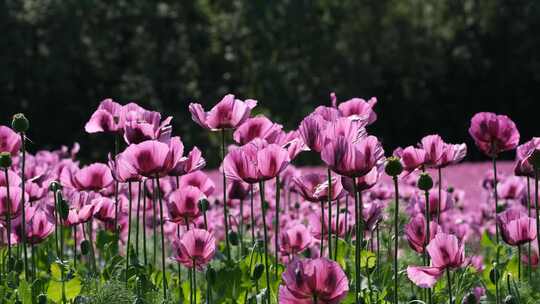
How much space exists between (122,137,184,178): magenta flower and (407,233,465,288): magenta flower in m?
0.60

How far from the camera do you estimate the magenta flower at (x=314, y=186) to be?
2596mm

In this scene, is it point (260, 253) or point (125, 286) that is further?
point (260, 253)

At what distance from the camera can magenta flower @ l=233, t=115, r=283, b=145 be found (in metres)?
2.62

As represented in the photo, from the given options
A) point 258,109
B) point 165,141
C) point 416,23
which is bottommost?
point 165,141

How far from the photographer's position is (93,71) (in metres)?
28.8

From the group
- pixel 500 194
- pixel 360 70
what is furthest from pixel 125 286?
pixel 360 70

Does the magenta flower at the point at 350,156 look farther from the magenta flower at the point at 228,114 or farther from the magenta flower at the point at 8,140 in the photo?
the magenta flower at the point at 8,140

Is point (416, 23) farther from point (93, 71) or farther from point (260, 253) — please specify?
point (260, 253)

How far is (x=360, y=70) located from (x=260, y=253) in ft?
85.7

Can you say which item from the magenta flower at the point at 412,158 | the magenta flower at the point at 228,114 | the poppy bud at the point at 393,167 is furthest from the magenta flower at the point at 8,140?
the poppy bud at the point at 393,167

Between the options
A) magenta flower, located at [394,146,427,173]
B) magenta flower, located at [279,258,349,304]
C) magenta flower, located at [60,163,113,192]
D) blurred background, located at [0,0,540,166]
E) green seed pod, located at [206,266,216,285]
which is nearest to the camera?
magenta flower, located at [279,258,349,304]

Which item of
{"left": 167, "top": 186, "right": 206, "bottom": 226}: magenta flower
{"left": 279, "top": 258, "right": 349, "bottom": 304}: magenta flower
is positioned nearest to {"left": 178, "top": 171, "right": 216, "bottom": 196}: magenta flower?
{"left": 167, "top": 186, "right": 206, "bottom": 226}: magenta flower

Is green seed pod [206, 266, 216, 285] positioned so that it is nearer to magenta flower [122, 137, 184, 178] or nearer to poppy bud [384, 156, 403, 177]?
magenta flower [122, 137, 184, 178]

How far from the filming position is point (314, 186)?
8.77 feet
